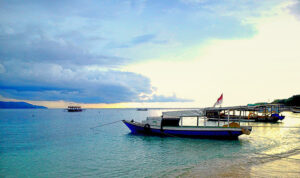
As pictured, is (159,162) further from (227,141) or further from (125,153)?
(227,141)

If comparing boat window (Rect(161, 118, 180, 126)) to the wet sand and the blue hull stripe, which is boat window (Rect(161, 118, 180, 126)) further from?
the wet sand

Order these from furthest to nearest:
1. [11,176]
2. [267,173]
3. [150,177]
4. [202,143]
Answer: [202,143], [11,176], [150,177], [267,173]

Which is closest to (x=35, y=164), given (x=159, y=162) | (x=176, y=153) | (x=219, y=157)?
(x=159, y=162)

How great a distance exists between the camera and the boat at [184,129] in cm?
2392

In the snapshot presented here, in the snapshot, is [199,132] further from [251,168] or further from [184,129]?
[251,168]

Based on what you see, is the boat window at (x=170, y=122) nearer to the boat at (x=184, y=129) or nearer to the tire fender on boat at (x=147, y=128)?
the boat at (x=184, y=129)

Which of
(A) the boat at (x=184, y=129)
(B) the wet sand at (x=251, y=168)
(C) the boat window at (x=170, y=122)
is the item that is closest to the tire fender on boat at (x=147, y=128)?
(A) the boat at (x=184, y=129)

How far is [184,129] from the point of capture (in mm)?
25156

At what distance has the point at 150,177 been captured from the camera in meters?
12.4

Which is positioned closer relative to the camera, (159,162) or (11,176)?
(11,176)

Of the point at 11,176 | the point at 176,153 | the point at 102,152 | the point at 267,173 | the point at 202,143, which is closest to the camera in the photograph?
the point at 267,173

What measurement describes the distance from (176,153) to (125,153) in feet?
15.2

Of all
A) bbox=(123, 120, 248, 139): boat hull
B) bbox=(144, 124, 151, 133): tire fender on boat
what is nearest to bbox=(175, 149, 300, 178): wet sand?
bbox=(123, 120, 248, 139): boat hull

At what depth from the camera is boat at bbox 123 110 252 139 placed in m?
23.9
